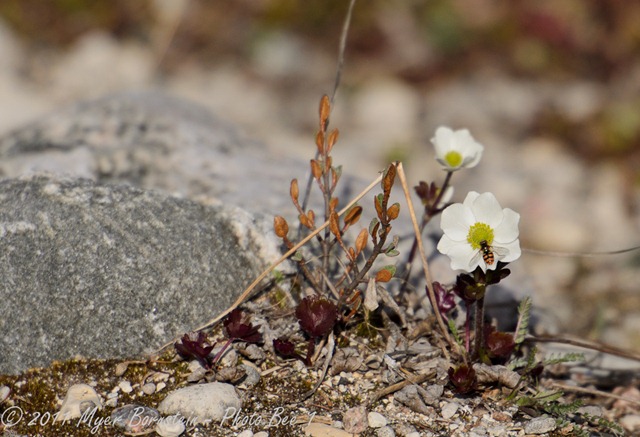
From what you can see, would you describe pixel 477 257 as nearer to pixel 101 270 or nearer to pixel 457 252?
pixel 457 252

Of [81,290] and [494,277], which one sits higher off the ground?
[494,277]

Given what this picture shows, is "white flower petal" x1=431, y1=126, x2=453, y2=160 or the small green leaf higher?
"white flower petal" x1=431, y1=126, x2=453, y2=160

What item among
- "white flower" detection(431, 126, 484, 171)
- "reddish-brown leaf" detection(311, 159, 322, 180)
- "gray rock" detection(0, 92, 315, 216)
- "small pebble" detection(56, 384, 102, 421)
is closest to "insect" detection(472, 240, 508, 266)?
"white flower" detection(431, 126, 484, 171)

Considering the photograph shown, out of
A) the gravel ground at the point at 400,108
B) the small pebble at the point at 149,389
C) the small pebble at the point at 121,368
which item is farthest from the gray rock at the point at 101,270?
the gravel ground at the point at 400,108

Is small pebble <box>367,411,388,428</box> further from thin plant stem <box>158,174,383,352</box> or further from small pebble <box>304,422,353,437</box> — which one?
thin plant stem <box>158,174,383,352</box>

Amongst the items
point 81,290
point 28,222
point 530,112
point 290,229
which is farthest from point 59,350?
point 530,112

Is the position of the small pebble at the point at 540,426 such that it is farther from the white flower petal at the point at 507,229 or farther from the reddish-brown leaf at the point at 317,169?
the reddish-brown leaf at the point at 317,169

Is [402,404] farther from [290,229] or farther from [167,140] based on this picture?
[167,140]
